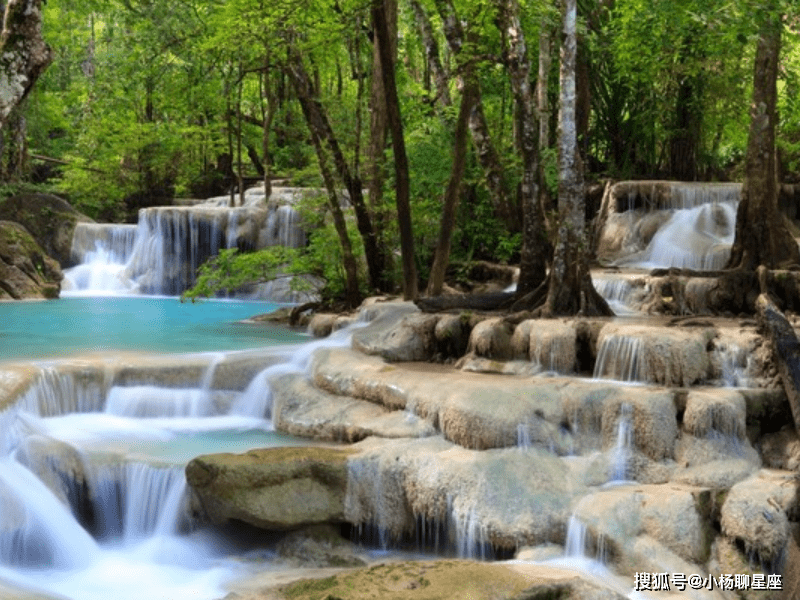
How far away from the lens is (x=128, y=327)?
15.0 meters

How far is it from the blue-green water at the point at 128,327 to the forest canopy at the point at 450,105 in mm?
2302

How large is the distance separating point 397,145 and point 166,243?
1186cm

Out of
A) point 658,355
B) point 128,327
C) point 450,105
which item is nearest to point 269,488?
point 658,355

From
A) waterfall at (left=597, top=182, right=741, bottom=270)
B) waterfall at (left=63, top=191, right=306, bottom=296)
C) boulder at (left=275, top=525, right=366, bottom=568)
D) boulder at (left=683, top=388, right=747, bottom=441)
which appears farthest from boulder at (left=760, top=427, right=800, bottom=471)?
waterfall at (left=63, top=191, right=306, bottom=296)

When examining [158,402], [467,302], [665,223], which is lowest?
[158,402]

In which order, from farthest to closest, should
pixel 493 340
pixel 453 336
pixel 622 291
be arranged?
pixel 622 291, pixel 453 336, pixel 493 340

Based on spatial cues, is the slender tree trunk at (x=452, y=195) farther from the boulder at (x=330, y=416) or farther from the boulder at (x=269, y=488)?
the boulder at (x=269, y=488)

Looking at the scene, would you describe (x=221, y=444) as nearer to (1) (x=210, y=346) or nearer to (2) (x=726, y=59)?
(1) (x=210, y=346)

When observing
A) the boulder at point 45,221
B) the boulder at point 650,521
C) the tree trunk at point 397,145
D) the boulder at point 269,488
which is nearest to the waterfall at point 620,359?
the boulder at point 650,521

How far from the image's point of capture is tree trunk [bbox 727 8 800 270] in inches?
468

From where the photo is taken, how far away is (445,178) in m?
14.9

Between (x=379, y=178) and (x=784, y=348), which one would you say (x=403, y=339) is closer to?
(x=784, y=348)

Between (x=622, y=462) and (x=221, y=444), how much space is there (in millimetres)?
3679

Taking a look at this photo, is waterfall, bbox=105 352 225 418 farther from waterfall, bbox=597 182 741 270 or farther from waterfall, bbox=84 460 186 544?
waterfall, bbox=597 182 741 270
